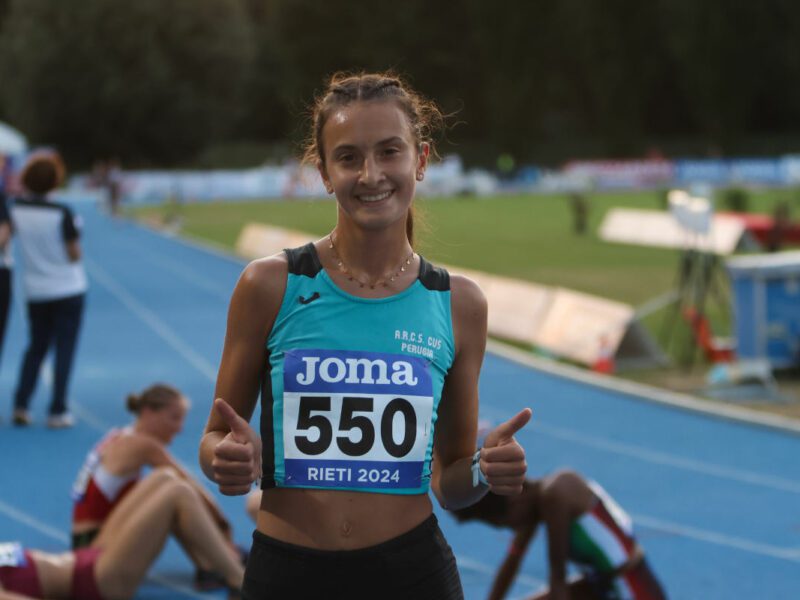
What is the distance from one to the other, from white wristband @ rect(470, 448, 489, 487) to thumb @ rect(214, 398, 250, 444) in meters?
0.48

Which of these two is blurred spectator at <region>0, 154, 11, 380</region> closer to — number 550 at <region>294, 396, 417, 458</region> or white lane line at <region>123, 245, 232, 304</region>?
white lane line at <region>123, 245, 232, 304</region>

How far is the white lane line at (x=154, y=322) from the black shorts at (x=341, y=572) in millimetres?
10295

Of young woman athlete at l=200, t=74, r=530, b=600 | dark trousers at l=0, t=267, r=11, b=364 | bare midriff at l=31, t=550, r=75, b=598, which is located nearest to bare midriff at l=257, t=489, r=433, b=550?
young woman athlete at l=200, t=74, r=530, b=600

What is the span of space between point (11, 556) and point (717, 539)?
3.66m

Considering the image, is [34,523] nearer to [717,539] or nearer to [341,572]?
[717,539]

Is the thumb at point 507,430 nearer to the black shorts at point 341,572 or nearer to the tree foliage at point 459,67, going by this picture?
the black shorts at point 341,572

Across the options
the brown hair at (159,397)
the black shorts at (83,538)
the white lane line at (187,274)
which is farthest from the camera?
the white lane line at (187,274)

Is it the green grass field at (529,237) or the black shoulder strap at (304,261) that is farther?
the green grass field at (529,237)

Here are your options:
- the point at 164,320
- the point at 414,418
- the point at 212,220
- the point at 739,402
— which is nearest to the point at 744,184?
the point at 212,220

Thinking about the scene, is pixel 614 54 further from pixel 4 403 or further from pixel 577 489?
pixel 577 489

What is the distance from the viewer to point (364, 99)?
278cm

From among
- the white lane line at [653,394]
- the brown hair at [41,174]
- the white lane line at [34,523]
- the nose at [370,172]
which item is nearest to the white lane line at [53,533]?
the white lane line at [34,523]

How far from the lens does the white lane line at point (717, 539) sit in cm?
718

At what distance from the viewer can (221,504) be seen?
8258 mm
